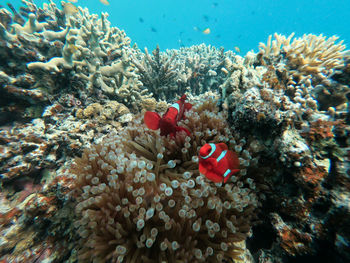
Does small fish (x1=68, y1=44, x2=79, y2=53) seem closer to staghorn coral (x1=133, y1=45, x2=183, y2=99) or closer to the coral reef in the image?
the coral reef

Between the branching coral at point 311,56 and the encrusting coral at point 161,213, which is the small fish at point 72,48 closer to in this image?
the encrusting coral at point 161,213

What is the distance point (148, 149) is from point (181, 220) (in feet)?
2.97

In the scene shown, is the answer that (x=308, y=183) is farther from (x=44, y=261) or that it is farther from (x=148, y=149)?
(x=44, y=261)

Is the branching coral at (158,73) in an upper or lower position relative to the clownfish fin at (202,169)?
upper

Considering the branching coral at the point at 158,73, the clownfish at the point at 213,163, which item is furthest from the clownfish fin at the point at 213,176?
the branching coral at the point at 158,73

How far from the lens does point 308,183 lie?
130 centimetres

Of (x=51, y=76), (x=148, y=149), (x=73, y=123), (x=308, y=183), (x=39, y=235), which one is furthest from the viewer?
(x=51, y=76)

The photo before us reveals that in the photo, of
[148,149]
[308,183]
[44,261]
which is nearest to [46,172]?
[44,261]

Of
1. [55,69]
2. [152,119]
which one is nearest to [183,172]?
[152,119]

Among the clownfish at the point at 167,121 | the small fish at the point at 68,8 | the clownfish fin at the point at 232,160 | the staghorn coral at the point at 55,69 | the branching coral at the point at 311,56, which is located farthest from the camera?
the small fish at the point at 68,8

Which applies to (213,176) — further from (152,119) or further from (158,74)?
(158,74)

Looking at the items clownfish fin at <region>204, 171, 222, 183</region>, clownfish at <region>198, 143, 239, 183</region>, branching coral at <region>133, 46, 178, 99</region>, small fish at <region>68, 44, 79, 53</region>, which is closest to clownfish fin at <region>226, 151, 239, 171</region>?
clownfish at <region>198, 143, 239, 183</region>

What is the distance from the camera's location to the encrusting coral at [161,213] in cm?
111

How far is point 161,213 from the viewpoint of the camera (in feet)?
3.71
